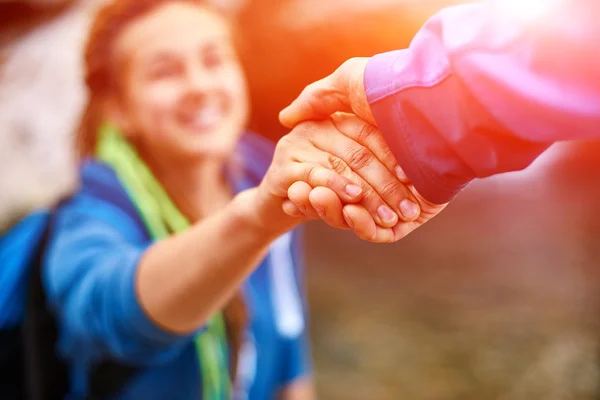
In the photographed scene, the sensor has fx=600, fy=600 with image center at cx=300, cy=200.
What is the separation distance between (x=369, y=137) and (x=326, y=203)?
0.20 feet

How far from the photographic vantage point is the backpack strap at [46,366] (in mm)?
750

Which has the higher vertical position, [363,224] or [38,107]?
[363,224]

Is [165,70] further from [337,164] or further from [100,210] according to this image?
[337,164]

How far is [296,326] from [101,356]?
31 centimetres

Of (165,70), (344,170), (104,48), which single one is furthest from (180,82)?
(344,170)

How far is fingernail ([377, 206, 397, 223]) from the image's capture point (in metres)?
0.43

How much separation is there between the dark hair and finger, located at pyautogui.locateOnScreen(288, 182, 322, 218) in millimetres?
475

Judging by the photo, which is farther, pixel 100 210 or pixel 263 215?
pixel 100 210

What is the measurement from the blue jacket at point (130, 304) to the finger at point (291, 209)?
0.18 metres

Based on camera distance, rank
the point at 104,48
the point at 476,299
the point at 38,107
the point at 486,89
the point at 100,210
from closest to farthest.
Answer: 1. the point at 486,89
2. the point at 100,210
3. the point at 104,48
4. the point at 38,107
5. the point at 476,299

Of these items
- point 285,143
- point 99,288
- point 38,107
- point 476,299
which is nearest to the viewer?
point 285,143

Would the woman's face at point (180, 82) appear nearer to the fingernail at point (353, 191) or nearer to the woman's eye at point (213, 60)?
the woman's eye at point (213, 60)

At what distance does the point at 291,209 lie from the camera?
1.53 feet

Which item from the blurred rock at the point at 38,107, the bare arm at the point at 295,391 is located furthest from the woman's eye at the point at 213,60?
the blurred rock at the point at 38,107
